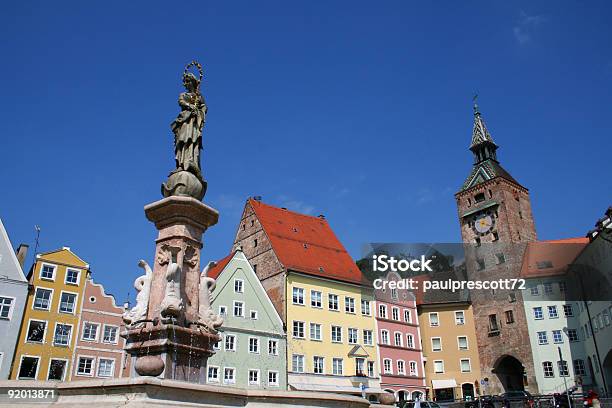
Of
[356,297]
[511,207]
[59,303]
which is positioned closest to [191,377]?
[59,303]

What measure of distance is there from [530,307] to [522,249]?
733 cm

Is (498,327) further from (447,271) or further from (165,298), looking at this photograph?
(165,298)

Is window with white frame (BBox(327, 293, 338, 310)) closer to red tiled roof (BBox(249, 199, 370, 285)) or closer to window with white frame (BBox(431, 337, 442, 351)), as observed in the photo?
red tiled roof (BBox(249, 199, 370, 285))

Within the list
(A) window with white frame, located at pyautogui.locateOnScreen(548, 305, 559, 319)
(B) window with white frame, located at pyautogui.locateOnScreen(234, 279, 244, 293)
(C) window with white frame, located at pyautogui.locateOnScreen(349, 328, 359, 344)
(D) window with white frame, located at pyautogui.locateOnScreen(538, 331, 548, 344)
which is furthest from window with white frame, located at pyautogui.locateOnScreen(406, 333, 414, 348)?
(B) window with white frame, located at pyautogui.locateOnScreen(234, 279, 244, 293)

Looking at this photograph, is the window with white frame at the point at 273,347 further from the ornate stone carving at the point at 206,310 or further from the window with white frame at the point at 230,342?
the ornate stone carving at the point at 206,310

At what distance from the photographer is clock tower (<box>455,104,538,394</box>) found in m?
52.1

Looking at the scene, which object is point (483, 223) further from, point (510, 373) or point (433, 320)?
point (510, 373)

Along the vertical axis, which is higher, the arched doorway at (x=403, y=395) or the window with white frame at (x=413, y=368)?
the window with white frame at (x=413, y=368)

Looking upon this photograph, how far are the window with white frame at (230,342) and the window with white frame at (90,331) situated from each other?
347 inches

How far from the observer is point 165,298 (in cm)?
897

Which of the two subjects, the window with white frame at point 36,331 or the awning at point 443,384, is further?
the awning at point 443,384

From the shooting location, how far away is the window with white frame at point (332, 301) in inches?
1662

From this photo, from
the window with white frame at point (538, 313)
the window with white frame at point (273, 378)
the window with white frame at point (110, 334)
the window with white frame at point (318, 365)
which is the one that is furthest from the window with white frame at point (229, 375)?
the window with white frame at point (538, 313)

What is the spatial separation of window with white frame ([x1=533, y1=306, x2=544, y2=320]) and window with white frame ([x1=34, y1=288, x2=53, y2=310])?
4128 centimetres
